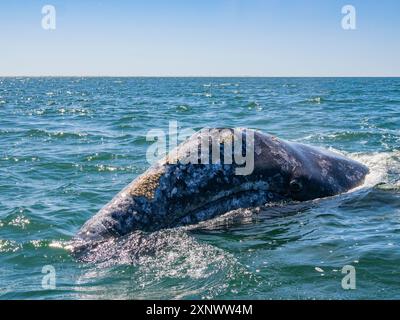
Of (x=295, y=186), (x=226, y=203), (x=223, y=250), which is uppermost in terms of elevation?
(x=295, y=186)

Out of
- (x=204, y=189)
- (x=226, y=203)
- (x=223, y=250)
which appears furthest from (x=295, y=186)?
(x=223, y=250)

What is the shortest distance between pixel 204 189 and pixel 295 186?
147cm

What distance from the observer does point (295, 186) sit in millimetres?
7719

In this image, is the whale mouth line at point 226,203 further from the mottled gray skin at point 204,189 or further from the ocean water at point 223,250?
the ocean water at point 223,250

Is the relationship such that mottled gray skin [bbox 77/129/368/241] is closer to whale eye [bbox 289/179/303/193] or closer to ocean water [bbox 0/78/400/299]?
whale eye [bbox 289/179/303/193]

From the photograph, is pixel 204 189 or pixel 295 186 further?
pixel 295 186

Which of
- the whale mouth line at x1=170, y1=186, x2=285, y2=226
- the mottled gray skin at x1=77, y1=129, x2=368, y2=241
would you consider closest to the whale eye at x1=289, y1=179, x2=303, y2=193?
the mottled gray skin at x1=77, y1=129, x2=368, y2=241

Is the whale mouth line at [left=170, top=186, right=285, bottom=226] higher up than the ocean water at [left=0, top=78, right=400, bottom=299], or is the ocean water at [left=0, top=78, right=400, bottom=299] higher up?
the whale mouth line at [left=170, top=186, right=285, bottom=226]

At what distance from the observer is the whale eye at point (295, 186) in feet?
25.2

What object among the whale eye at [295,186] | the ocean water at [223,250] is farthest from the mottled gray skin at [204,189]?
the ocean water at [223,250]

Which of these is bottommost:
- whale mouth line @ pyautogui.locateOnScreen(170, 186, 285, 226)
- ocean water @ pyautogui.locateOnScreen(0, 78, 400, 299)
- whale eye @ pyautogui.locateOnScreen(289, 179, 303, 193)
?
ocean water @ pyautogui.locateOnScreen(0, 78, 400, 299)

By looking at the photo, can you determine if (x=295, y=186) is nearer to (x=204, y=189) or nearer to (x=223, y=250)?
(x=204, y=189)

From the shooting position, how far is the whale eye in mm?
7680
